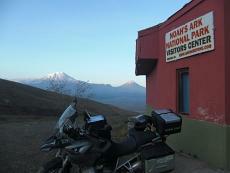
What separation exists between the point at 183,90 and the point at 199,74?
1.51 meters

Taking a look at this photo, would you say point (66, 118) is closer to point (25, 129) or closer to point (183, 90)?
point (183, 90)

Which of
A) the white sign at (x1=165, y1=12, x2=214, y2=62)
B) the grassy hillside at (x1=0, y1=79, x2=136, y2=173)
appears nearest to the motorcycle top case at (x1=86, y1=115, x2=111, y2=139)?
the white sign at (x1=165, y1=12, x2=214, y2=62)

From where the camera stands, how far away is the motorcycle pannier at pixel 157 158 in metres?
7.37

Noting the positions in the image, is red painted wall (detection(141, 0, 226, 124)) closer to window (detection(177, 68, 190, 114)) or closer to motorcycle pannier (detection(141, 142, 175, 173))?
window (detection(177, 68, 190, 114))

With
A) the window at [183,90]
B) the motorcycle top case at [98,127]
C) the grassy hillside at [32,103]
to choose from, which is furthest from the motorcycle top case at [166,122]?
the grassy hillside at [32,103]

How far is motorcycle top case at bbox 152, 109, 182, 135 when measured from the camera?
7.60 meters

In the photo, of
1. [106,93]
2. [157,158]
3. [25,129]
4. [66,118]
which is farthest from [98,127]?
[106,93]

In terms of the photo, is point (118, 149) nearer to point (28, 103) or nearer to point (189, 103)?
point (189, 103)

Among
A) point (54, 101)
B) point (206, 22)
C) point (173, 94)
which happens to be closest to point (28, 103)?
point (54, 101)

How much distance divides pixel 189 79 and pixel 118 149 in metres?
3.44

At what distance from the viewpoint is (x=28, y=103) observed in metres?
32.2

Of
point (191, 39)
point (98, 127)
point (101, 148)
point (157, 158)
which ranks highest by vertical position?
point (191, 39)

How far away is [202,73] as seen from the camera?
9.45 m

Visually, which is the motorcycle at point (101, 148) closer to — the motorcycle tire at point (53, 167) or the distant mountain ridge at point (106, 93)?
the motorcycle tire at point (53, 167)
